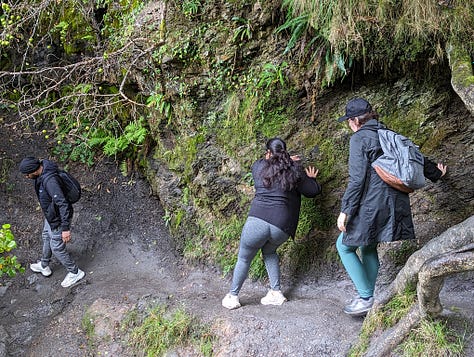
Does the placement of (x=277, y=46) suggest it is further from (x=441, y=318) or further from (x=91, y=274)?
(x=91, y=274)

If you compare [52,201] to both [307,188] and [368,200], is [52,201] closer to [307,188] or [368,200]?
[307,188]

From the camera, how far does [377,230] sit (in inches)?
172

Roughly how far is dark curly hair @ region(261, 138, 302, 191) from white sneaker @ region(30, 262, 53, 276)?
166 inches

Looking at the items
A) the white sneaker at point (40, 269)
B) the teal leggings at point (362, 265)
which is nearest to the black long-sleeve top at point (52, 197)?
the white sneaker at point (40, 269)

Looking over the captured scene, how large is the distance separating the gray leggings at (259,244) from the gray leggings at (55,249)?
9.59 feet

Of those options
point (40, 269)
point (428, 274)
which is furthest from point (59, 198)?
point (428, 274)

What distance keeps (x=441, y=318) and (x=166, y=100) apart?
16.2ft

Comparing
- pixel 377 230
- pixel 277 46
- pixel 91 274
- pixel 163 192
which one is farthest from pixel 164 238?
pixel 377 230

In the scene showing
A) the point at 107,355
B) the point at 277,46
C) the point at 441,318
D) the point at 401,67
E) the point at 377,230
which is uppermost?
the point at 277,46

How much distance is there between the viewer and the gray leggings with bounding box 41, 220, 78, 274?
6.93 m

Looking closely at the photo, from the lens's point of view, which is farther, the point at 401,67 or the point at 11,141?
the point at 11,141

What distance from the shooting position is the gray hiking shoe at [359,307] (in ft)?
15.7

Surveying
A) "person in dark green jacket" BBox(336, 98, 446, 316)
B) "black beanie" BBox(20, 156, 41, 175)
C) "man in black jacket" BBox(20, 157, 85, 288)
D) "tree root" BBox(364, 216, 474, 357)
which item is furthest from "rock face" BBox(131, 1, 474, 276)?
"black beanie" BBox(20, 156, 41, 175)

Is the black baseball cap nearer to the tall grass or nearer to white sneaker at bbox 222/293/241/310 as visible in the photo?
the tall grass
